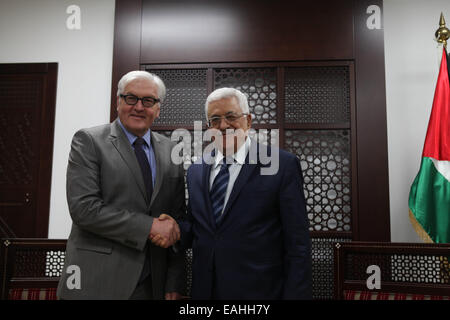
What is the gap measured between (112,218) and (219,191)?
423 mm

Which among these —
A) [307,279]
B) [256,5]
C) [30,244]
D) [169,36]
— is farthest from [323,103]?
[30,244]

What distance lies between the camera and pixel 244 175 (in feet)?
4.53

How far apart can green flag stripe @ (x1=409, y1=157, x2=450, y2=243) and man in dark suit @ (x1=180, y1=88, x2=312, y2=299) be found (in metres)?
1.47

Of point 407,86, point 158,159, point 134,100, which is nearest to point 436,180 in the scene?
point 407,86

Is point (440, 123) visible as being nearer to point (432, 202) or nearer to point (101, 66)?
point (432, 202)

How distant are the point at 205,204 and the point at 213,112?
37 centimetres

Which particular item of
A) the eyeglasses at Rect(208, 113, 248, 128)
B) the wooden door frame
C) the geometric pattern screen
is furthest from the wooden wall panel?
the eyeglasses at Rect(208, 113, 248, 128)

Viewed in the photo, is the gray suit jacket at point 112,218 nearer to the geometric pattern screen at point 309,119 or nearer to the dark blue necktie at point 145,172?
the dark blue necktie at point 145,172

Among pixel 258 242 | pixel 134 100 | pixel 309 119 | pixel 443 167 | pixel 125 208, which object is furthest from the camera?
pixel 309 119

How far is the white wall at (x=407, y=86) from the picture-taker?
8.85 feet

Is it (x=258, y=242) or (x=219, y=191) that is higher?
(x=219, y=191)

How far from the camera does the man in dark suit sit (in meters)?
1.31

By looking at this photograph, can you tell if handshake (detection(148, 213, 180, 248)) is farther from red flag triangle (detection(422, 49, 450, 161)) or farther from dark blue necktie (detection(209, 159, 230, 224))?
red flag triangle (detection(422, 49, 450, 161))

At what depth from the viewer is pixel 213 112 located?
146 centimetres
